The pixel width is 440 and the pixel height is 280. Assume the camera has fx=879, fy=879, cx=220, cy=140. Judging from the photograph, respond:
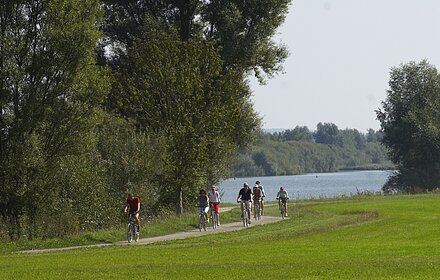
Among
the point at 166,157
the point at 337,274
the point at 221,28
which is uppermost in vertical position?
the point at 221,28

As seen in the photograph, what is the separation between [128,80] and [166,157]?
6129mm

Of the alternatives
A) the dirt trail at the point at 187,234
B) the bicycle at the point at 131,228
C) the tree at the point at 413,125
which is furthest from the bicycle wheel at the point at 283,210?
the tree at the point at 413,125

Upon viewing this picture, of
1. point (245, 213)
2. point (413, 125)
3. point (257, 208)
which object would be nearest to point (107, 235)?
point (245, 213)

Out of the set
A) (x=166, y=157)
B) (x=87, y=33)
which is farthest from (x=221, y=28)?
(x=87, y=33)

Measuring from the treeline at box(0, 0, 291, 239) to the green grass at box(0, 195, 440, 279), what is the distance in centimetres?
685

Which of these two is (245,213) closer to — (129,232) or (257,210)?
(257,210)

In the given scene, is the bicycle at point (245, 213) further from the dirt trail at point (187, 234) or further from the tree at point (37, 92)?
the tree at point (37, 92)

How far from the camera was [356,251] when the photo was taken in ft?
88.1

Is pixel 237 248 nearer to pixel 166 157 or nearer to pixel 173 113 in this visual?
pixel 166 157

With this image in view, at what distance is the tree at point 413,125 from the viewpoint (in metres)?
92.1

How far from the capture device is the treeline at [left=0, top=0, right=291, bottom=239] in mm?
37719

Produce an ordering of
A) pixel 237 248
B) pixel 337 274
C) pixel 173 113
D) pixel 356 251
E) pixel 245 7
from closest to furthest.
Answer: pixel 337 274, pixel 356 251, pixel 237 248, pixel 173 113, pixel 245 7

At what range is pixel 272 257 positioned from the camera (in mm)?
25422

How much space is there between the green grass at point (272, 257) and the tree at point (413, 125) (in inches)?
2033
